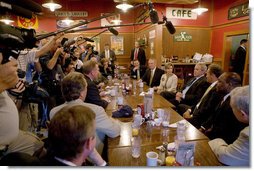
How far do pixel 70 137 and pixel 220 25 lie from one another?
20.5 ft

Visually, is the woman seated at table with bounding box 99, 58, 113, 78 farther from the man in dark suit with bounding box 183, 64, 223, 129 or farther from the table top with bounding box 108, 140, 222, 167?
the table top with bounding box 108, 140, 222, 167

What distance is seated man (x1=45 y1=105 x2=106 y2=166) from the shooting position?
0.84m

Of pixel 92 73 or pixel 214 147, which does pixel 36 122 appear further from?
pixel 214 147

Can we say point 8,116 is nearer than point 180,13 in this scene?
Yes

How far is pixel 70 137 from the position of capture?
83 centimetres

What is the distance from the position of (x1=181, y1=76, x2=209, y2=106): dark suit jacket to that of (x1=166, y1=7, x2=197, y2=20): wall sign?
3.44 metres

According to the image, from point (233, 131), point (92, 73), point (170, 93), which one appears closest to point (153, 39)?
point (170, 93)

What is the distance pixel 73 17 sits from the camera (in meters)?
7.39

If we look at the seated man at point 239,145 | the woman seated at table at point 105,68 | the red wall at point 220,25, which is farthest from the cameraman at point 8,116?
the red wall at point 220,25

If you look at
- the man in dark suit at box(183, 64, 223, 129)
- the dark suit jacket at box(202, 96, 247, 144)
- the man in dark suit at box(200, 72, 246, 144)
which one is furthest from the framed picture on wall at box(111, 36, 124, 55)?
the dark suit jacket at box(202, 96, 247, 144)

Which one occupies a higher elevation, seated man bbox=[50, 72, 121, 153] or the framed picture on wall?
the framed picture on wall

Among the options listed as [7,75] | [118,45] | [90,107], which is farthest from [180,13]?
[7,75]

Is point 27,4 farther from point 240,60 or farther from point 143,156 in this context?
point 240,60

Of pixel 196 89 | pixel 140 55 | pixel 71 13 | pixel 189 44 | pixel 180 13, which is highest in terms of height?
pixel 71 13
